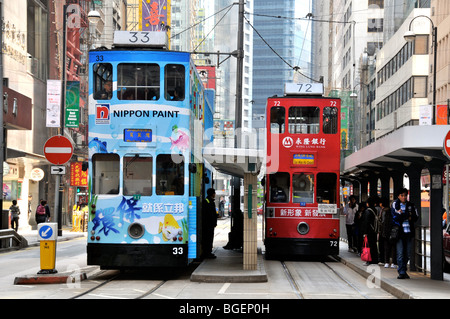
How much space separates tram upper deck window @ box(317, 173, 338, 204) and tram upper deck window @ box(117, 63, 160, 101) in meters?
7.87

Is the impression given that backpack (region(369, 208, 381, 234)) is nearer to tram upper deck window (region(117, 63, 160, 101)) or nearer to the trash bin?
tram upper deck window (region(117, 63, 160, 101))

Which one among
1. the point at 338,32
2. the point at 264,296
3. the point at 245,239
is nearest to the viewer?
the point at 264,296

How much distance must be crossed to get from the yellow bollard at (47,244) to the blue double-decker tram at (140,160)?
77cm

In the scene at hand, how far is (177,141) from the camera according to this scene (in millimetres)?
17000

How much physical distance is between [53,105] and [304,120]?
Answer: 14.5 metres

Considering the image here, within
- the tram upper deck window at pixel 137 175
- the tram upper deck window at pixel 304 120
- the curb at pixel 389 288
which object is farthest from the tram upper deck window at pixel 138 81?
the tram upper deck window at pixel 304 120

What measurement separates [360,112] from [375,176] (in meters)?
56.0

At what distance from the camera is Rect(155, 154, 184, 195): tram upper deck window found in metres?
16.9

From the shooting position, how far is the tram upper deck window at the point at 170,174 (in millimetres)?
16922

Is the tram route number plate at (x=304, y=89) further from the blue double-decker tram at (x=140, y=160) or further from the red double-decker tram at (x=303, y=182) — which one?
the blue double-decker tram at (x=140, y=160)

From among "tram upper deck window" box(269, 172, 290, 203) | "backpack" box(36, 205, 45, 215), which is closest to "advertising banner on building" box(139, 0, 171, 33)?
"backpack" box(36, 205, 45, 215)

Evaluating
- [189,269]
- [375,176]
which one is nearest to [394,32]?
[375,176]

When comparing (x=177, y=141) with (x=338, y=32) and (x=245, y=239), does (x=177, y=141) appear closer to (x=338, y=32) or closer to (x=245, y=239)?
(x=245, y=239)

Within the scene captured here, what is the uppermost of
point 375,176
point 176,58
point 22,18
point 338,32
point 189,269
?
point 338,32
